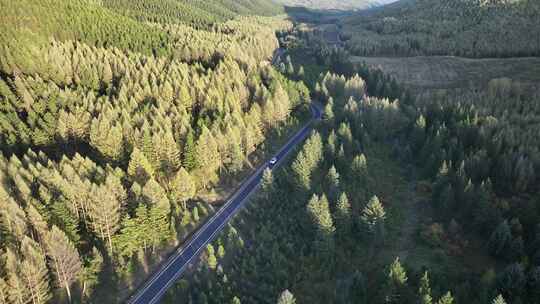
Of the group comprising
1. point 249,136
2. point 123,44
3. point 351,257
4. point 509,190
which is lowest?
point 351,257

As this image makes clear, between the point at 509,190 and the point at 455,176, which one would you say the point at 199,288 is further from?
the point at 509,190

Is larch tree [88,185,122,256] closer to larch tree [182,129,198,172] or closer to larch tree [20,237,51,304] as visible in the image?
larch tree [20,237,51,304]

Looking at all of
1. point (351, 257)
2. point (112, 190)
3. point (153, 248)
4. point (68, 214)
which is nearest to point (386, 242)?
point (351, 257)

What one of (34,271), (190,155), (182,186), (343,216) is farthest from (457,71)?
(34,271)

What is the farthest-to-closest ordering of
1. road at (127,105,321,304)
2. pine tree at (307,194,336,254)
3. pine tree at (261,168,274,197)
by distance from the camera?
pine tree at (261,168,274,197)
pine tree at (307,194,336,254)
road at (127,105,321,304)

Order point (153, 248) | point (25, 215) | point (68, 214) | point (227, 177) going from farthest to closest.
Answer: point (227, 177) → point (153, 248) → point (68, 214) → point (25, 215)

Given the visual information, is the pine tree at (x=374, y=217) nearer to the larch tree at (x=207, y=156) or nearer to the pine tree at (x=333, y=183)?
the pine tree at (x=333, y=183)

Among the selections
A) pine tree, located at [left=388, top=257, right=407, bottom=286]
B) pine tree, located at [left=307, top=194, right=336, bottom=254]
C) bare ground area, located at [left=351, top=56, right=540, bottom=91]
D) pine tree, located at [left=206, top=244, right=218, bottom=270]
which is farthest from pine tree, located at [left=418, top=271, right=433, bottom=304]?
bare ground area, located at [left=351, top=56, right=540, bottom=91]
